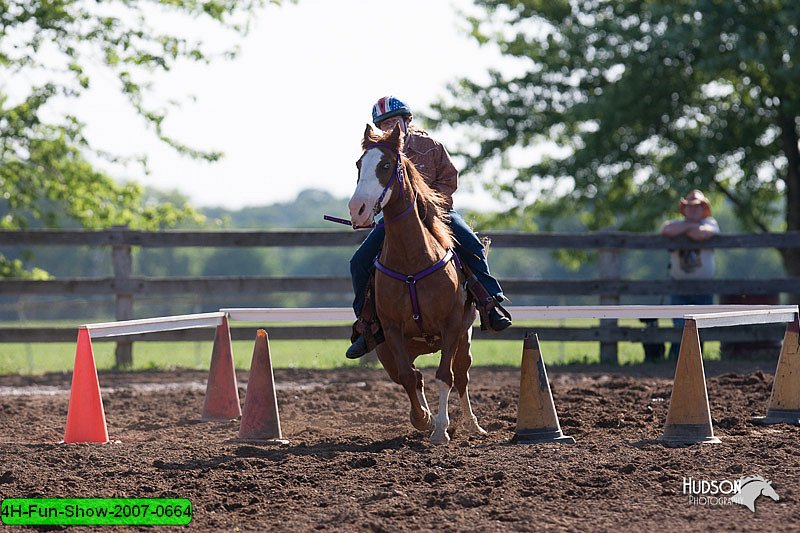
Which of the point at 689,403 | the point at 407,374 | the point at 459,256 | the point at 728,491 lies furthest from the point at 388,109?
the point at 728,491

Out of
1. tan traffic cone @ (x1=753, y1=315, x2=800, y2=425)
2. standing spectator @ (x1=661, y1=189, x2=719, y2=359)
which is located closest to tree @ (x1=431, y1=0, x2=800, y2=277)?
standing spectator @ (x1=661, y1=189, x2=719, y2=359)

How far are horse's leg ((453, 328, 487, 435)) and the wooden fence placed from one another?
554cm

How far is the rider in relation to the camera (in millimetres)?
7902

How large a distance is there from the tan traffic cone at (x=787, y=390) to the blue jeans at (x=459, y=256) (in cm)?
242

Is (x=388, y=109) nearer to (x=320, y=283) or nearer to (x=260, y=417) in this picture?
(x=260, y=417)

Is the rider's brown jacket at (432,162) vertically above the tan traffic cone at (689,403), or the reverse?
the rider's brown jacket at (432,162)

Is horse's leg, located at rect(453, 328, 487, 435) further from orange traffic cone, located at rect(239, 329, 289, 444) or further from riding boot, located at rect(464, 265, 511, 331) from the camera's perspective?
orange traffic cone, located at rect(239, 329, 289, 444)

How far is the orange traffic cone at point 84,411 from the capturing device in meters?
7.97

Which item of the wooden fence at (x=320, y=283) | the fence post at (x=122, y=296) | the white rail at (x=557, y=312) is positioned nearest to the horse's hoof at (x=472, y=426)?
the white rail at (x=557, y=312)

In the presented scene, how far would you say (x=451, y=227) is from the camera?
8047mm

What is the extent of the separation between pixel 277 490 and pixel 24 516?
134 centimetres

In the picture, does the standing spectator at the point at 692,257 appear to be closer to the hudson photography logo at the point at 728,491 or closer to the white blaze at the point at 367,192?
the white blaze at the point at 367,192

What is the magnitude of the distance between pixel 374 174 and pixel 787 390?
3907 mm

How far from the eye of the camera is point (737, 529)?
509cm
